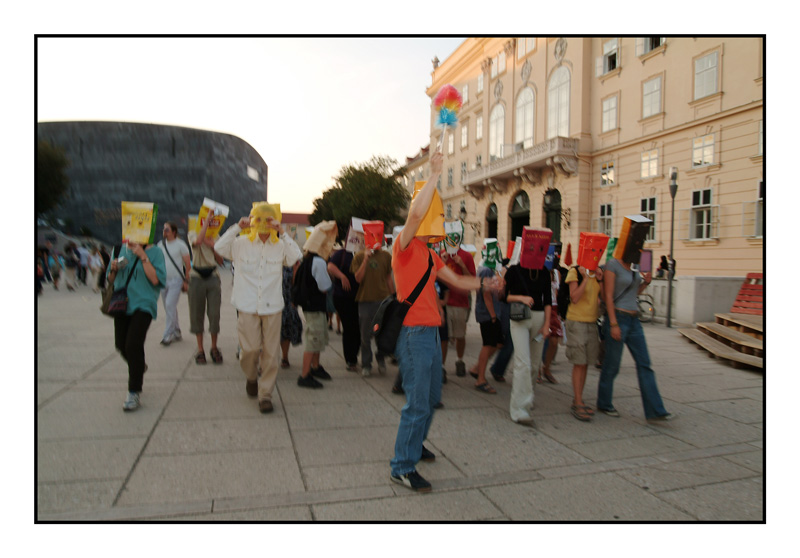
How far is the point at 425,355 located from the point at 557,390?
3551 millimetres

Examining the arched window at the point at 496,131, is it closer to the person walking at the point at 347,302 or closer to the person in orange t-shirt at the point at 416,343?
the person walking at the point at 347,302

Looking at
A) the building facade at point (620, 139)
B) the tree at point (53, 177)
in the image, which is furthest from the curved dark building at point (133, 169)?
the building facade at point (620, 139)

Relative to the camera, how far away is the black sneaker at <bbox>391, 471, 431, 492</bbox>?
341 cm

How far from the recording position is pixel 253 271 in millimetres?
5211

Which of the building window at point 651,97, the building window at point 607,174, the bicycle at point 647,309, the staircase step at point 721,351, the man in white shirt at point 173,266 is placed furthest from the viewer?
the building window at point 607,174

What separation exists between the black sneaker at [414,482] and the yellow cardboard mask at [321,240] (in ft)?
11.3

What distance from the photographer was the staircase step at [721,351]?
773 centimetres

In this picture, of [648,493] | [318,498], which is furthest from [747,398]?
[318,498]

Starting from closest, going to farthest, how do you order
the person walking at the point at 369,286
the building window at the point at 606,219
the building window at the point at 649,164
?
the person walking at the point at 369,286, the building window at the point at 649,164, the building window at the point at 606,219

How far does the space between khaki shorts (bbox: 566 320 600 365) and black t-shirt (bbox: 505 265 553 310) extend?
1.39 ft

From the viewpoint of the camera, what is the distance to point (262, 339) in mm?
5367

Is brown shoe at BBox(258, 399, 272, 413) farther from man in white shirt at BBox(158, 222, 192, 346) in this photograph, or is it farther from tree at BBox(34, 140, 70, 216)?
tree at BBox(34, 140, 70, 216)

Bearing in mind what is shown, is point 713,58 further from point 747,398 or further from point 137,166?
point 137,166

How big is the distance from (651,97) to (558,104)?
5.47 meters
